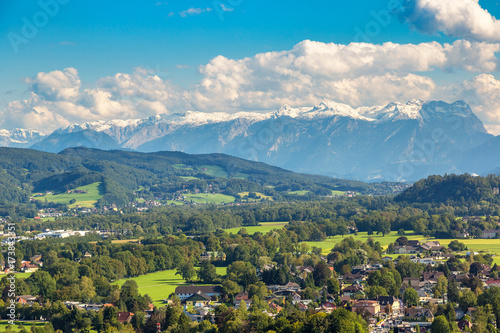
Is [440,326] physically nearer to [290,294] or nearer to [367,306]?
[367,306]

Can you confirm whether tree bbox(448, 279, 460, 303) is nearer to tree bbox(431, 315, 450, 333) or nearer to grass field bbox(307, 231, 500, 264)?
tree bbox(431, 315, 450, 333)

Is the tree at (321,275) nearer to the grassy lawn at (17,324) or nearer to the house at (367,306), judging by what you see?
the house at (367,306)

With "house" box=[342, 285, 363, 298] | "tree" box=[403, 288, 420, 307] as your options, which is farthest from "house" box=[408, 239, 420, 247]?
"tree" box=[403, 288, 420, 307]

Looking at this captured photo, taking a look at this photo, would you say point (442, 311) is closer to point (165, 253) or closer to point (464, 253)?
point (464, 253)

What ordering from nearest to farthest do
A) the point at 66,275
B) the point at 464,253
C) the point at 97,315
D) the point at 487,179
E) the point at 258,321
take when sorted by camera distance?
the point at 258,321, the point at 97,315, the point at 66,275, the point at 464,253, the point at 487,179

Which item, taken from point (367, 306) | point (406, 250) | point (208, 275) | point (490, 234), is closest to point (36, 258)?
point (208, 275)

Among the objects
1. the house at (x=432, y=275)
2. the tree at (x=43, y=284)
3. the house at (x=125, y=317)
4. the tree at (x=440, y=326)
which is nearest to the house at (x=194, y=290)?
the house at (x=125, y=317)

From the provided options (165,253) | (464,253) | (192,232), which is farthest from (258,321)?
(192,232)

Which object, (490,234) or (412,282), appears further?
(490,234)
